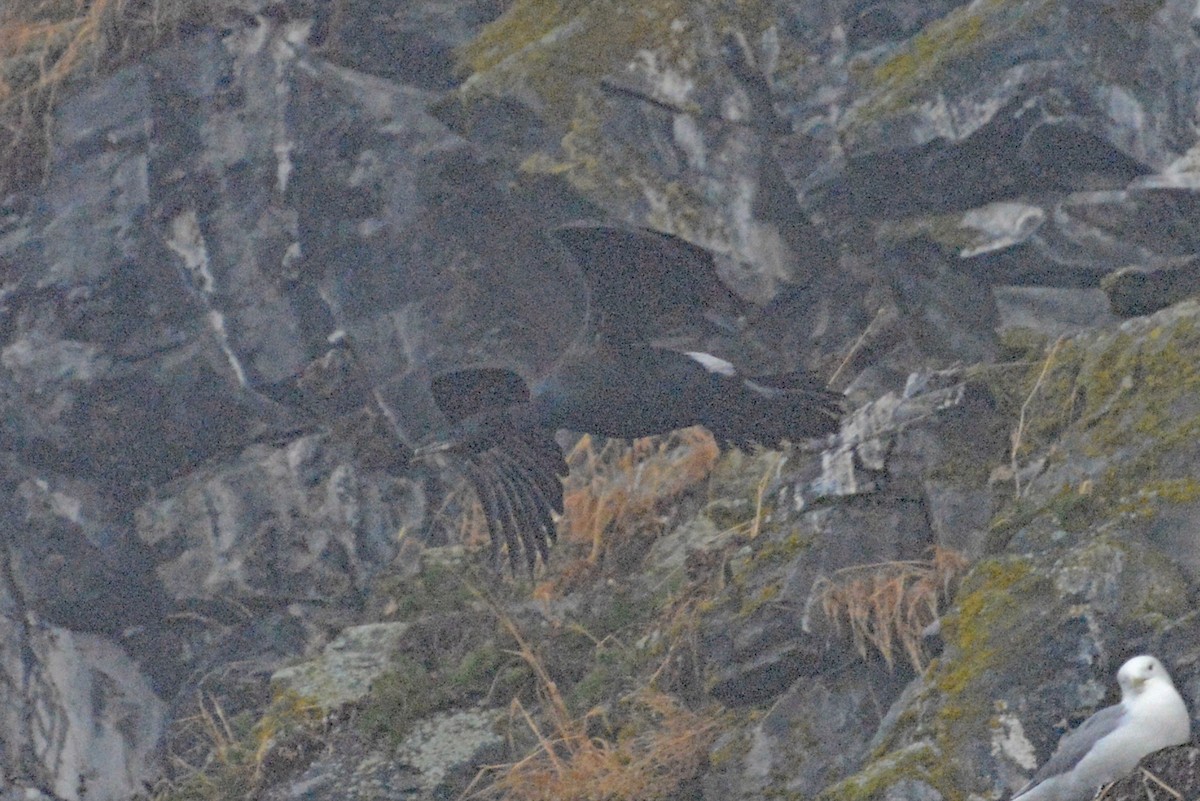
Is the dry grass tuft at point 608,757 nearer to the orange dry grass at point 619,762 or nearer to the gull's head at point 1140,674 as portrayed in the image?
the orange dry grass at point 619,762

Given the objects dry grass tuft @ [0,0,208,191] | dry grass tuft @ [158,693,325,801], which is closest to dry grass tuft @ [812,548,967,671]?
dry grass tuft @ [158,693,325,801]

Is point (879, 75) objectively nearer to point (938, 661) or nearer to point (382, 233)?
point (382, 233)

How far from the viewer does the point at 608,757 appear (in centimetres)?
541

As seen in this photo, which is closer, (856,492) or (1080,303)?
(856,492)

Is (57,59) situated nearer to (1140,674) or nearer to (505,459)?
(505,459)

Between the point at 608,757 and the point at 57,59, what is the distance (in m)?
3.97

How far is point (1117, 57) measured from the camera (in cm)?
602

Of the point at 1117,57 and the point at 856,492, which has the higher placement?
the point at 1117,57

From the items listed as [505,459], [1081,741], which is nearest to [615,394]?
[505,459]

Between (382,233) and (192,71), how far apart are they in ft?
3.50

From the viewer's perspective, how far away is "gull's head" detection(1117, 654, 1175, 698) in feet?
12.8

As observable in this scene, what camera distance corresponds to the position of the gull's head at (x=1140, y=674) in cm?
391

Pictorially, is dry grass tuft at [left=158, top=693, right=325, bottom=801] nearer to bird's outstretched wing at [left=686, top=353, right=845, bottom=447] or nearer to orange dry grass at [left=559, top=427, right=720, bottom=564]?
orange dry grass at [left=559, top=427, right=720, bottom=564]

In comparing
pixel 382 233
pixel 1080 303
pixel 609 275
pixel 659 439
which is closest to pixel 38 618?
pixel 382 233
